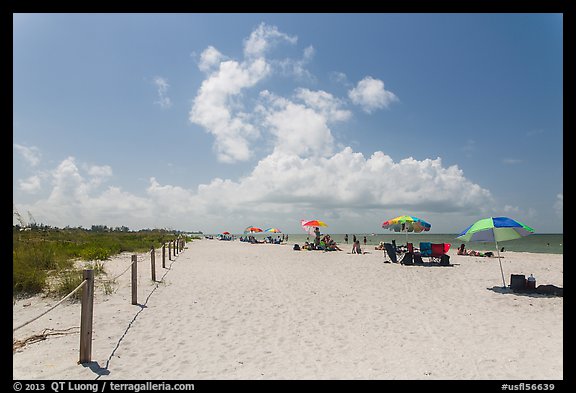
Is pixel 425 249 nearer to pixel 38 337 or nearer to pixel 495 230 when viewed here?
pixel 495 230

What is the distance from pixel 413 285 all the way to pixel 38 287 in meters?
9.87


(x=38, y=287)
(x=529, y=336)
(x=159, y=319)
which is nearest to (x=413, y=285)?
(x=529, y=336)

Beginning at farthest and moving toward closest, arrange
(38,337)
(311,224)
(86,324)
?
(311,224), (38,337), (86,324)

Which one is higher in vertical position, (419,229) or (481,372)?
(419,229)

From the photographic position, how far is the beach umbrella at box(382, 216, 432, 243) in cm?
1709

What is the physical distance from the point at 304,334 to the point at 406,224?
1365 centimetres

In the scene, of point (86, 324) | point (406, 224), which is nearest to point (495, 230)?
point (406, 224)

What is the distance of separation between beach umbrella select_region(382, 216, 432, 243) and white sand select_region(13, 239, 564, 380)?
24.0 feet

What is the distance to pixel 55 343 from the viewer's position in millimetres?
4988

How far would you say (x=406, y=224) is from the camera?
17875mm

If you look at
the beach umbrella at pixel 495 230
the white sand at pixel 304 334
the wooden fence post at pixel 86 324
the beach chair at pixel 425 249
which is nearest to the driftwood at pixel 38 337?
the white sand at pixel 304 334

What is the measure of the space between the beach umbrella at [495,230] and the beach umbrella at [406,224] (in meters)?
7.08
